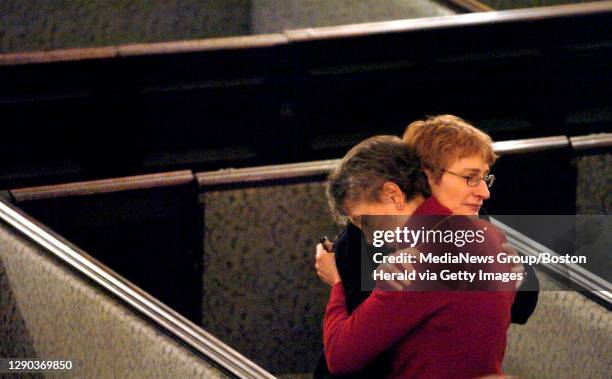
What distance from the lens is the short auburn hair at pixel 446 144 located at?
1.34 meters

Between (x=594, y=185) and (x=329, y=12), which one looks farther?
(x=329, y=12)

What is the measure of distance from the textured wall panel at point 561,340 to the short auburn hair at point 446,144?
0.40m

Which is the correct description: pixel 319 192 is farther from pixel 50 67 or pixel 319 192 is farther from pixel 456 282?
pixel 50 67

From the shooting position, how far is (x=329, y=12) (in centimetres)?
349

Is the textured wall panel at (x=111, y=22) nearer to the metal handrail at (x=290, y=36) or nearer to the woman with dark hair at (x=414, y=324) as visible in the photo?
the metal handrail at (x=290, y=36)

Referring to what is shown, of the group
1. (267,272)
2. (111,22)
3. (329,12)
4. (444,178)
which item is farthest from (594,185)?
(111,22)

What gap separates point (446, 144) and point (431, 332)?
0.31m

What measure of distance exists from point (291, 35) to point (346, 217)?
3.93 ft

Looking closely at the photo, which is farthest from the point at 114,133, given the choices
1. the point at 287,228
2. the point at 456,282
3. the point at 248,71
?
the point at 456,282

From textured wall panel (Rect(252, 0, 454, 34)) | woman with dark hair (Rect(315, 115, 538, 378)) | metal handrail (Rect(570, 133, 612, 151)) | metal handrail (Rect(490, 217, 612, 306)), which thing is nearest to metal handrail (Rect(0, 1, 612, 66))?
textured wall panel (Rect(252, 0, 454, 34))

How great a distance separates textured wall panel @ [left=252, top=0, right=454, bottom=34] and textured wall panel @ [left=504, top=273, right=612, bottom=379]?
61.0 inches

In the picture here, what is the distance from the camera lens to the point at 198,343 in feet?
4.16

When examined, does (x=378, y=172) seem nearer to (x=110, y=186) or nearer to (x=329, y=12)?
(x=110, y=186)

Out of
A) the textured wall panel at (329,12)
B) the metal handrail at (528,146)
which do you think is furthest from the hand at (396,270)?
the textured wall panel at (329,12)
